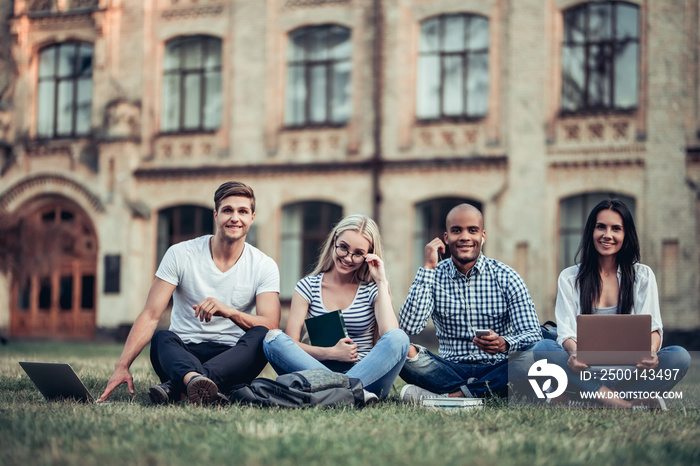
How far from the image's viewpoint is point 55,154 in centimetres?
2295

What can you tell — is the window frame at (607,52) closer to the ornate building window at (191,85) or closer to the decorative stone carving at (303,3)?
the decorative stone carving at (303,3)

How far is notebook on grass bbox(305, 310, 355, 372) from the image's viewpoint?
247 inches

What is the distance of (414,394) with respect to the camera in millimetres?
6602

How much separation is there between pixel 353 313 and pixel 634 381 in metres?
2.06

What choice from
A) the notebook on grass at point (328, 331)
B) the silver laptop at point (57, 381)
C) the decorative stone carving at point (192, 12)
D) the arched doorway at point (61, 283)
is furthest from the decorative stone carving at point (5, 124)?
the notebook on grass at point (328, 331)

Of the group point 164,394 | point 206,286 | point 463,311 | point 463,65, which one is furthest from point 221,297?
point 463,65

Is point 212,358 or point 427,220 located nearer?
point 212,358

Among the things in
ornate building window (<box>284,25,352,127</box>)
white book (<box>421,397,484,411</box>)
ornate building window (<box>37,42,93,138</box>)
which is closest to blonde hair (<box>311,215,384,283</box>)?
white book (<box>421,397,484,411</box>)

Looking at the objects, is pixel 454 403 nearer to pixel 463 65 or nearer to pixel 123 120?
pixel 463 65

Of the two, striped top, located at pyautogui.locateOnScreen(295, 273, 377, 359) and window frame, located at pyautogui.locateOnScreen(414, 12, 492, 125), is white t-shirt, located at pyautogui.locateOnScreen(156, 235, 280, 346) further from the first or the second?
window frame, located at pyautogui.locateOnScreen(414, 12, 492, 125)

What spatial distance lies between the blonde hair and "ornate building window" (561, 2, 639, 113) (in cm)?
1400

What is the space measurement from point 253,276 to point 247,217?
45 centimetres

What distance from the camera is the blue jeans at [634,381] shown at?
5938 millimetres

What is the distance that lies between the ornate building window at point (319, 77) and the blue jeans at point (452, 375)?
1479cm
